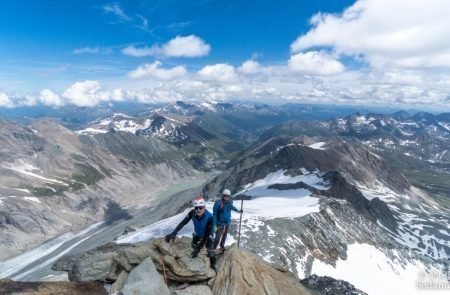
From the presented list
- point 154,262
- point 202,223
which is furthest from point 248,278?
point 154,262

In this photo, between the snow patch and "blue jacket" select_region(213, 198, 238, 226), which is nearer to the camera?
"blue jacket" select_region(213, 198, 238, 226)

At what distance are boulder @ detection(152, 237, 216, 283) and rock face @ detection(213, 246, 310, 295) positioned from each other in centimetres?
82

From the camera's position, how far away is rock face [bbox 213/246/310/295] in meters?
19.9

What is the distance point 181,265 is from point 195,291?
5.30ft

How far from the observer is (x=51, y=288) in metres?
18.9

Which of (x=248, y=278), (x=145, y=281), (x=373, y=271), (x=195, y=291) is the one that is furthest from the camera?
(x=373, y=271)

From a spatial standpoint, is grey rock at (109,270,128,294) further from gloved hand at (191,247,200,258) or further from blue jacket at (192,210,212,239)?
blue jacket at (192,210,212,239)

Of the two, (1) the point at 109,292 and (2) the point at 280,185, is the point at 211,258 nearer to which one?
(1) the point at 109,292

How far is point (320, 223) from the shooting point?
87.9 metres

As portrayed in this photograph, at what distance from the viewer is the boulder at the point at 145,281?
18.6 m

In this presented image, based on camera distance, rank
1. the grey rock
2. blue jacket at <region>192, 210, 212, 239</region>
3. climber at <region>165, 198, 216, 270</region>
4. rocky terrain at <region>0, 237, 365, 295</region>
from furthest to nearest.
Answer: blue jacket at <region>192, 210, 212, 239</region>
climber at <region>165, 198, 216, 270</region>
the grey rock
rocky terrain at <region>0, 237, 365, 295</region>

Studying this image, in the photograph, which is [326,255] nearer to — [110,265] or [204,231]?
[204,231]

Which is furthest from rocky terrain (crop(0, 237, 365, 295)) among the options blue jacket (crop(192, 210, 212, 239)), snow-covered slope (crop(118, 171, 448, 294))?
snow-covered slope (crop(118, 171, 448, 294))

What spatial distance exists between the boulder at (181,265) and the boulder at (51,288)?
11.4ft
